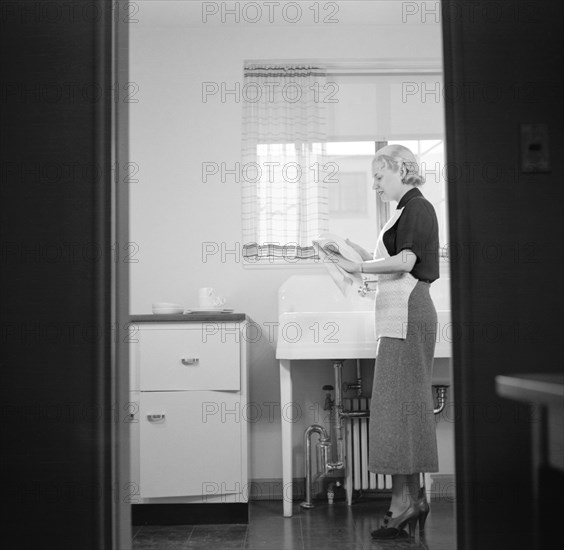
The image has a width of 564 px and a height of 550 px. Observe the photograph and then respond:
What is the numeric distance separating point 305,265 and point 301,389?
2.13 feet

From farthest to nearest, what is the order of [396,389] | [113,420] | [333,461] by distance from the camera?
[333,461] → [396,389] → [113,420]

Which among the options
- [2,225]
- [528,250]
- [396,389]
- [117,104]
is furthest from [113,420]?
[396,389]

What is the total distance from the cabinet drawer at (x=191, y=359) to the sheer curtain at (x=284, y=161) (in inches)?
32.0

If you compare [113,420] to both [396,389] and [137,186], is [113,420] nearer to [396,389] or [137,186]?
[396,389]

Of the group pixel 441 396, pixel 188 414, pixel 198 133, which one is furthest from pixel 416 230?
pixel 198 133

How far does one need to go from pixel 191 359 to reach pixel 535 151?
72.5 inches

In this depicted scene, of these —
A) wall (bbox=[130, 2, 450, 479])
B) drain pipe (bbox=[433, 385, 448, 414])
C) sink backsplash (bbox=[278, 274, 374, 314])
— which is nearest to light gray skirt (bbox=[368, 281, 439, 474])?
drain pipe (bbox=[433, 385, 448, 414])

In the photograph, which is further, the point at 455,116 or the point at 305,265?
the point at 305,265

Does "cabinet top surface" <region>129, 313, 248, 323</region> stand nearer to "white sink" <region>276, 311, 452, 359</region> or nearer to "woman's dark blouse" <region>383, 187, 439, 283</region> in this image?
"white sink" <region>276, 311, 452, 359</region>

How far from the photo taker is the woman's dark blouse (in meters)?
2.44

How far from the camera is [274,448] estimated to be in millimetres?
3504

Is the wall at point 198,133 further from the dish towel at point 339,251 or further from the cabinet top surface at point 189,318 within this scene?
the dish towel at point 339,251

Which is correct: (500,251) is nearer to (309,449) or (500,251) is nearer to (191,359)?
(191,359)

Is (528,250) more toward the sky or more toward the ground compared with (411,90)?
more toward the ground
